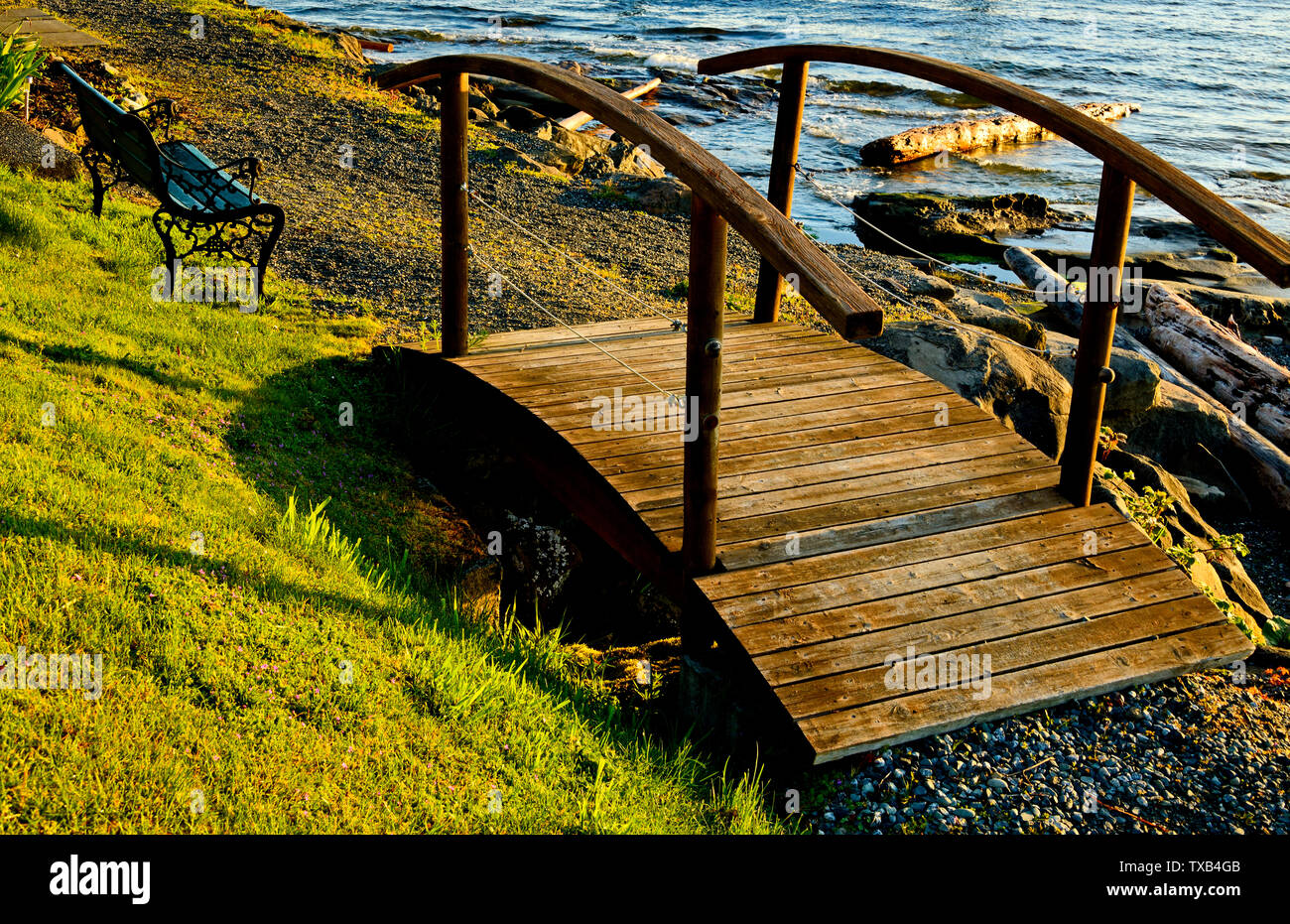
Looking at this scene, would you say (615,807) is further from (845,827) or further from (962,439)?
(962,439)

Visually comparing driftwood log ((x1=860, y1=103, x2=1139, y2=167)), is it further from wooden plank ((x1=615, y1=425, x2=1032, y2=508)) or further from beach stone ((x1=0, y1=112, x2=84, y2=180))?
wooden plank ((x1=615, y1=425, x2=1032, y2=508))

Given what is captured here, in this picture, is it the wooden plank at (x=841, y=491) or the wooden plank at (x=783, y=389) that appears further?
the wooden plank at (x=783, y=389)

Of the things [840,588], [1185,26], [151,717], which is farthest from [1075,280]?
[1185,26]

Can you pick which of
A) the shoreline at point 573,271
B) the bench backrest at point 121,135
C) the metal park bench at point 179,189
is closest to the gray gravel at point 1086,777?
the shoreline at point 573,271

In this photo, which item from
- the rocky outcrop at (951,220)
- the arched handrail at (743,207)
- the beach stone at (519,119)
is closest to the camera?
the arched handrail at (743,207)

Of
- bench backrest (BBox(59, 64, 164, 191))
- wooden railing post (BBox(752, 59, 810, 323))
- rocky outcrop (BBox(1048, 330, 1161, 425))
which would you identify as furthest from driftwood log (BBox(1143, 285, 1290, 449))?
bench backrest (BBox(59, 64, 164, 191))

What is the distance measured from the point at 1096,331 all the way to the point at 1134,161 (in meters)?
0.80

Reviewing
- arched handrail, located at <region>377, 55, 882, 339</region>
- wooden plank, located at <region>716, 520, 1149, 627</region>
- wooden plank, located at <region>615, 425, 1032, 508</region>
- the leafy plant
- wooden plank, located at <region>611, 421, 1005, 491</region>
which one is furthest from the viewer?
the leafy plant

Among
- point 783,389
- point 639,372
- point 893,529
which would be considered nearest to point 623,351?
point 639,372

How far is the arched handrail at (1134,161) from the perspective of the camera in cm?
429

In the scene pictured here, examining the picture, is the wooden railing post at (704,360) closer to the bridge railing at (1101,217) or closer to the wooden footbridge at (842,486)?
the wooden footbridge at (842,486)

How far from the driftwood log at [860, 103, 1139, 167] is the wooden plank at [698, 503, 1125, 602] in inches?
711

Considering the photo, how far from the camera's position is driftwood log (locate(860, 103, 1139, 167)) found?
72.6 feet

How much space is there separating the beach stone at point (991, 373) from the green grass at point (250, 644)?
12.0ft
